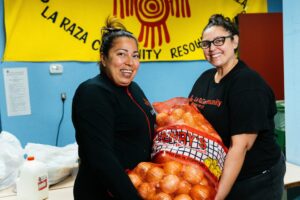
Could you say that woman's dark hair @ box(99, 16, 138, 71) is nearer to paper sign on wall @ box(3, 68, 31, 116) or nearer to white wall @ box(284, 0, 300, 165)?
white wall @ box(284, 0, 300, 165)

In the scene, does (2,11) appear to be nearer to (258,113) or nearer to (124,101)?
(124,101)

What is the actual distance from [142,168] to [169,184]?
11 centimetres

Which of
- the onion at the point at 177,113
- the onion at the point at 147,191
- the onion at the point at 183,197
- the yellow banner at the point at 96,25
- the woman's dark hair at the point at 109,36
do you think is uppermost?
the yellow banner at the point at 96,25

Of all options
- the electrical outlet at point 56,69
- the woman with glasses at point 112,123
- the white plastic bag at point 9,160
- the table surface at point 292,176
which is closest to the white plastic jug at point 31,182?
the white plastic bag at point 9,160

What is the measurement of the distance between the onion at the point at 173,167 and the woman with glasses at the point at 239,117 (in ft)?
0.60

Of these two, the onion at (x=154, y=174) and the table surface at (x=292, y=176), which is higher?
the onion at (x=154, y=174)

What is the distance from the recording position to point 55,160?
1.79m

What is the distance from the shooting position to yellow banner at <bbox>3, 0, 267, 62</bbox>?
235 cm

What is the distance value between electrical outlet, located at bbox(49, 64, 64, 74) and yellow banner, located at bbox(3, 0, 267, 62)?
5 cm

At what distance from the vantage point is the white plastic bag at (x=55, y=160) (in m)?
1.71

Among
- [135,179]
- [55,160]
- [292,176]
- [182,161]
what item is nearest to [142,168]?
[135,179]

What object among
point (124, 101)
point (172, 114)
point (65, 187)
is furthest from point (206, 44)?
point (65, 187)

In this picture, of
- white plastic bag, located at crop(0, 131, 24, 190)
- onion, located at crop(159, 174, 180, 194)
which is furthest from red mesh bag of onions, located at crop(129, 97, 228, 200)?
white plastic bag, located at crop(0, 131, 24, 190)

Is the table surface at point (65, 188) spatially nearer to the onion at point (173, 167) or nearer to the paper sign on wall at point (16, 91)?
the onion at point (173, 167)
